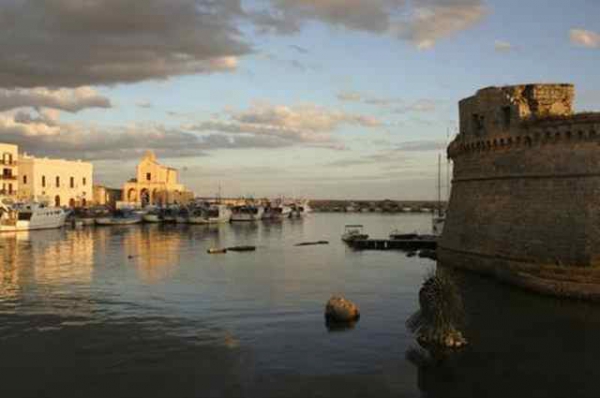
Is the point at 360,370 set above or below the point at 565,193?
below

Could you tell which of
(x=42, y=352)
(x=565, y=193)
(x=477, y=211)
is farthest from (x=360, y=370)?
(x=477, y=211)

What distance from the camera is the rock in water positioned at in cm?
2386

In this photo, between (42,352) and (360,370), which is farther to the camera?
(42,352)

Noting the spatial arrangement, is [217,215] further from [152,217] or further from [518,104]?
[518,104]

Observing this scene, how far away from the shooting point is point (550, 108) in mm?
31031

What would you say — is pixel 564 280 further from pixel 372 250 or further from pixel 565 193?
pixel 372 250

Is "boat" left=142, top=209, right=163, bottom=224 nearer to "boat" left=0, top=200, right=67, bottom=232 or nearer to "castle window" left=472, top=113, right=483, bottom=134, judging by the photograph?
"boat" left=0, top=200, right=67, bottom=232

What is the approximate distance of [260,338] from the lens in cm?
2131

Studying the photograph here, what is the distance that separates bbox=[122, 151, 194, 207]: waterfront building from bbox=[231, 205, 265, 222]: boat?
2041 cm

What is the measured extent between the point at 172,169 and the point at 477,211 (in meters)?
126

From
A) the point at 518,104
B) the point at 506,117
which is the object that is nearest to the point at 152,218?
the point at 506,117

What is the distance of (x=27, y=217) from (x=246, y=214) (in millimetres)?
48665

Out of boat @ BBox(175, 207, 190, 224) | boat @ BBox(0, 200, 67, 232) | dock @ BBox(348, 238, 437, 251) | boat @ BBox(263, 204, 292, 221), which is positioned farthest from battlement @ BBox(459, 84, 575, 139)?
boat @ BBox(263, 204, 292, 221)

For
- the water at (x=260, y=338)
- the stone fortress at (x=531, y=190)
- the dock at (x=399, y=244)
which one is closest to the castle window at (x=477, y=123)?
the stone fortress at (x=531, y=190)
